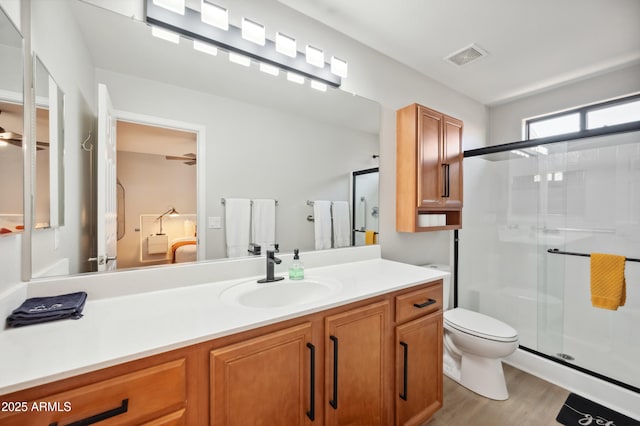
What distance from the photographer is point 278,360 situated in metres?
0.95

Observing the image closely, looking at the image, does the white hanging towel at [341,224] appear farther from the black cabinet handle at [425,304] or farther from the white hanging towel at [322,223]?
the black cabinet handle at [425,304]

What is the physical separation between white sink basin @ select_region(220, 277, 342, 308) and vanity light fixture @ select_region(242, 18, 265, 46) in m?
1.30

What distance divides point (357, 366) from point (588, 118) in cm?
331

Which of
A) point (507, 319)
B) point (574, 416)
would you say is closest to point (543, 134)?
point (507, 319)

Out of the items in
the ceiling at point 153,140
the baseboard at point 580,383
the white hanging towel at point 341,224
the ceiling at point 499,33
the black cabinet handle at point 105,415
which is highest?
the ceiling at point 499,33

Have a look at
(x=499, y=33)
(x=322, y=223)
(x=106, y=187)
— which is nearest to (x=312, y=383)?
(x=322, y=223)

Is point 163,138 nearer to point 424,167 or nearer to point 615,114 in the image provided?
point 424,167

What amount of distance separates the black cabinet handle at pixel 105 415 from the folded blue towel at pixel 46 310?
0.38 meters

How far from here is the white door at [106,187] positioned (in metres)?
1.12

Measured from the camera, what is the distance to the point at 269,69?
1.56 meters

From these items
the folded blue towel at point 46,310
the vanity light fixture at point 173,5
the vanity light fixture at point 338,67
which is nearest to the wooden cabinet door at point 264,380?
the folded blue towel at point 46,310

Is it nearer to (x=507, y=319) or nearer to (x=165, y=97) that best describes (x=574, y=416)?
(x=507, y=319)

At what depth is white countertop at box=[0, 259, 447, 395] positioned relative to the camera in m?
0.64

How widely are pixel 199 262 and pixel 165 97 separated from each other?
0.80 meters
